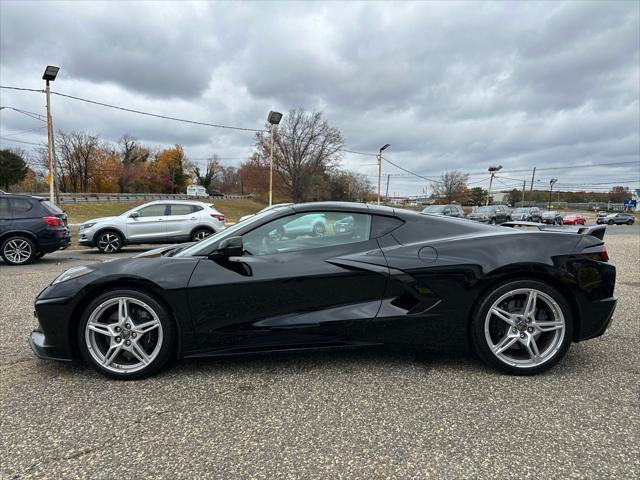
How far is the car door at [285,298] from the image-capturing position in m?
2.77

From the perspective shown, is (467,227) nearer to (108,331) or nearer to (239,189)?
(108,331)

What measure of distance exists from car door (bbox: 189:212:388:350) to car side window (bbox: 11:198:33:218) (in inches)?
312

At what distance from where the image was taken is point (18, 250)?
8453 millimetres

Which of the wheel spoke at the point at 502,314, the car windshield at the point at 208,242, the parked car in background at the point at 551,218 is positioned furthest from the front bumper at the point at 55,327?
the parked car in background at the point at 551,218

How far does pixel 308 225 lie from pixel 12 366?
2491mm

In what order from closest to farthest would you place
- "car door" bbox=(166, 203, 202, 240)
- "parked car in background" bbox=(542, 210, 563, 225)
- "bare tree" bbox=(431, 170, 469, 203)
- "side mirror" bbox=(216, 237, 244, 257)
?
"side mirror" bbox=(216, 237, 244, 257)
"car door" bbox=(166, 203, 202, 240)
"parked car in background" bbox=(542, 210, 563, 225)
"bare tree" bbox=(431, 170, 469, 203)

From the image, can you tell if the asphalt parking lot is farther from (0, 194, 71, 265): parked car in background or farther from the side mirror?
(0, 194, 71, 265): parked car in background

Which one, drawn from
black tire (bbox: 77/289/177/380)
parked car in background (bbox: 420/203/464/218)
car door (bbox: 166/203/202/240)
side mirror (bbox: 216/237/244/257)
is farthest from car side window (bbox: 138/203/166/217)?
parked car in background (bbox: 420/203/464/218)

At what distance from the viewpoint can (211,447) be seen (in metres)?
2.05

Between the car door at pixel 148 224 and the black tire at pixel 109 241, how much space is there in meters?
0.26

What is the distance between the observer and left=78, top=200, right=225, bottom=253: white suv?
10.9 metres

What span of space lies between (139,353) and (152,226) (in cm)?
941

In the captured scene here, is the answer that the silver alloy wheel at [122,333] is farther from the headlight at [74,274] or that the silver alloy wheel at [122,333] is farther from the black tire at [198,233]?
the black tire at [198,233]

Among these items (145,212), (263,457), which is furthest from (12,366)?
(145,212)
